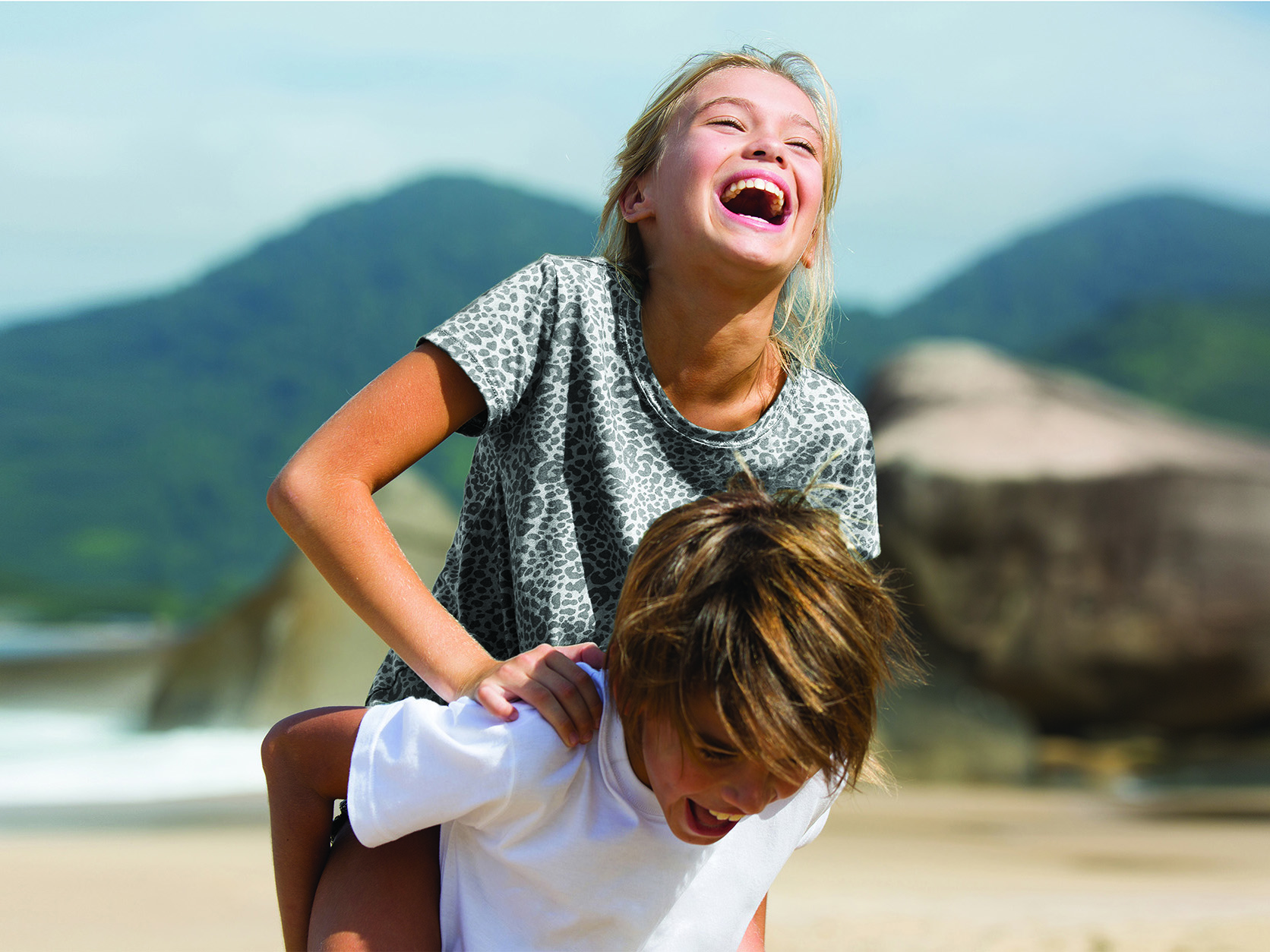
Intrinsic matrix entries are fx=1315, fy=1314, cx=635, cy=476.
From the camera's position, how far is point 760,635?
1.34 meters

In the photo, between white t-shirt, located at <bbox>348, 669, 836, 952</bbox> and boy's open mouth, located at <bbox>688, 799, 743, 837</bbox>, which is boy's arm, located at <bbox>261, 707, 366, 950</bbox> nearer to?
white t-shirt, located at <bbox>348, 669, 836, 952</bbox>

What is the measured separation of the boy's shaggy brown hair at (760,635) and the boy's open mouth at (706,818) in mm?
95

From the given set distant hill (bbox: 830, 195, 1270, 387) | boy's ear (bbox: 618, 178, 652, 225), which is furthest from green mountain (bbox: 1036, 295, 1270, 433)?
boy's ear (bbox: 618, 178, 652, 225)

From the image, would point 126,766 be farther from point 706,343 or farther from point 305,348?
point 305,348

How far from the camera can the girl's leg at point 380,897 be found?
4.93ft

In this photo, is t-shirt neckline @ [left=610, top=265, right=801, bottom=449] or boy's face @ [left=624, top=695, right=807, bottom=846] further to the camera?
t-shirt neckline @ [left=610, top=265, right=801, bottom=449]

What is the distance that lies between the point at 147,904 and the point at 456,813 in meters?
3.40

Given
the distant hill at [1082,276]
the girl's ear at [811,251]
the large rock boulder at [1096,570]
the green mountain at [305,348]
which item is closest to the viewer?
the girl's ear at [811,251]

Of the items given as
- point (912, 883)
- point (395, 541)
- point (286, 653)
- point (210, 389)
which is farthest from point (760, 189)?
point (210, 389)

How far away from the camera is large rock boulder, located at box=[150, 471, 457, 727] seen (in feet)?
25.9

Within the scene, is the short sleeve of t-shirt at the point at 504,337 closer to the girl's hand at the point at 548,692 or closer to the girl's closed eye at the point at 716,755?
the girl's hand at the point at 548,692

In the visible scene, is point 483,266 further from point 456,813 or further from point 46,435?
point 456,813

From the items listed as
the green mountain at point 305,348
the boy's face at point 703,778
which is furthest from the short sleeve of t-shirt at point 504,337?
the green mountain at point 305,348

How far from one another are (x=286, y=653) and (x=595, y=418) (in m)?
6.70
